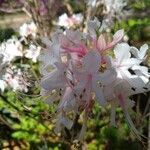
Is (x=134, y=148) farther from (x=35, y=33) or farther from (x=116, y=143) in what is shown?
(x=35, y=33)

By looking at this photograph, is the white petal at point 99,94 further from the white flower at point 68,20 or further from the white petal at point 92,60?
the white flower at point 68,20

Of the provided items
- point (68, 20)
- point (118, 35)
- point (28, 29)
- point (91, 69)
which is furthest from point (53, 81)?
point (68, 20)

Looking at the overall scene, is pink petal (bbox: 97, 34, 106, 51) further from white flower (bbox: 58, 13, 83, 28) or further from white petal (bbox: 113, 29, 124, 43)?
white flower (bbox: 58, 13, 83, 28)

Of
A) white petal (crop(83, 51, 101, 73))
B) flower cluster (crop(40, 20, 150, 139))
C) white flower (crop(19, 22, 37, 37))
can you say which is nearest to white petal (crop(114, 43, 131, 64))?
flower cluster (crop(40, 20, 150, 139))

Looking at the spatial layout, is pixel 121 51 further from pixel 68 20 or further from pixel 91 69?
pixel 68 20

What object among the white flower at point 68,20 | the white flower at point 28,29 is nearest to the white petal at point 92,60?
the white flower at point 28,29

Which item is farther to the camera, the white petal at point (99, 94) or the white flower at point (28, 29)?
the white flower at point (28, 29)

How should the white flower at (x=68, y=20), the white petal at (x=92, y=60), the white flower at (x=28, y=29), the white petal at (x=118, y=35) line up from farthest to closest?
1. the white flower at (x=68, y=20)
2. the white flower at (x=28, y=29)
3. the white petal at (x=118, y=35)
4. the white petal at (x=92, y=60)

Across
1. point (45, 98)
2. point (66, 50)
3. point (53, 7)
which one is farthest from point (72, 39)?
point (53, 7)
